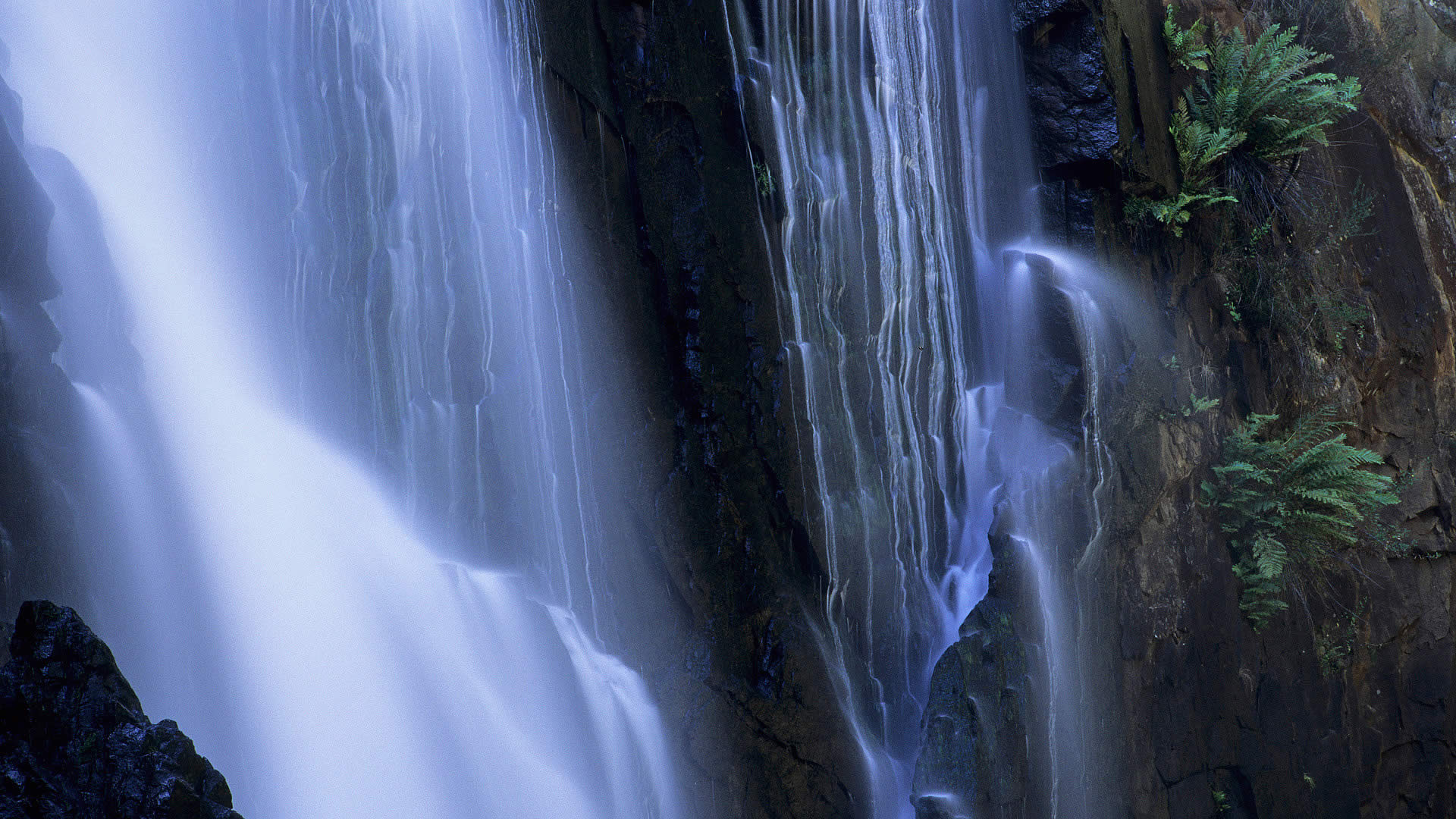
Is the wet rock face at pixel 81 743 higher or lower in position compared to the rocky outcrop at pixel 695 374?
lower

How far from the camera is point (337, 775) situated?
4594mm

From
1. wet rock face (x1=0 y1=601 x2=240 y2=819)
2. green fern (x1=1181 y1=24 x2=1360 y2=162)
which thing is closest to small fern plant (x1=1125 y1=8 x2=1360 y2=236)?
green fern (x1=1181 y1=24 x2=1360 y2=162)

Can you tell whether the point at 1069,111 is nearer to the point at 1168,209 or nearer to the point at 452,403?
the point at 1168,209

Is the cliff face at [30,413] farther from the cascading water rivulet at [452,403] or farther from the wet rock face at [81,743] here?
the wet rock face at [81,743]

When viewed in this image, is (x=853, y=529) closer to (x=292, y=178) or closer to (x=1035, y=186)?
(x=1035, y=186)

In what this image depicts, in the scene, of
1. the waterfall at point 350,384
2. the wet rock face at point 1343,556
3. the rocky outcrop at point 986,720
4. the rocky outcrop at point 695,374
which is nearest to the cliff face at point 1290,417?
the wet rock face at point 1343,556

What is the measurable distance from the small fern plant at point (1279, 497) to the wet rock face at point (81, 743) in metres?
6.68

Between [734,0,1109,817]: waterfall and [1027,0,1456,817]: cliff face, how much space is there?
0.47m

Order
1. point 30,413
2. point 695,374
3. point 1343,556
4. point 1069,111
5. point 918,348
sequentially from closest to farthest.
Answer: point 30,413 → point 695,374 → point 918,348 → point 1069,111 → point 1343,556

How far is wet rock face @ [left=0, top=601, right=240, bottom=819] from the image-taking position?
3.23 m

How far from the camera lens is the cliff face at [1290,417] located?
719cm

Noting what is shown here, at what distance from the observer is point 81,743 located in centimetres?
332

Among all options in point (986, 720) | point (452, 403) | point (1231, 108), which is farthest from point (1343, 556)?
point (452, 403)

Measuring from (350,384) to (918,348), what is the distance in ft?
11.1
